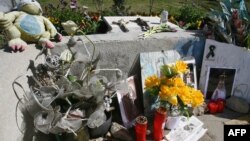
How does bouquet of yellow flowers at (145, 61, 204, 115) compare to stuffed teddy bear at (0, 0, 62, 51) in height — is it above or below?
below

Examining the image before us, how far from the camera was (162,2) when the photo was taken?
8281 mm

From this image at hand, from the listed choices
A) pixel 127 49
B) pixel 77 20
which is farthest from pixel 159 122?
pixel 77 20

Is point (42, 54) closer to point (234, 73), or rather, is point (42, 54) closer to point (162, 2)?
point (234, 73)

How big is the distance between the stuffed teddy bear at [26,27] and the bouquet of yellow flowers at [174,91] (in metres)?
1.04

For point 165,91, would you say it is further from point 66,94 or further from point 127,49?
point 66,94

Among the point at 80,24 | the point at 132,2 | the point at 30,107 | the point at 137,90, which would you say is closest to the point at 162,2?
the point at 132,2

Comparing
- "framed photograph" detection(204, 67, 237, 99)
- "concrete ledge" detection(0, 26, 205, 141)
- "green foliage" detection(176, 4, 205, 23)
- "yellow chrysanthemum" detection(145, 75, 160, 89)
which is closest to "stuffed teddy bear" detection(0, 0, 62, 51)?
"concrete ledge" detection(0, 26, 205, 141)

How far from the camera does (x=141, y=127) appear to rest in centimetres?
286

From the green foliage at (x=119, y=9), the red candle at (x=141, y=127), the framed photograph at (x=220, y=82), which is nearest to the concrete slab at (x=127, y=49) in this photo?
the framed photograph at (x=220, y=82)

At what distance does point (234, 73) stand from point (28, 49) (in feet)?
7.03

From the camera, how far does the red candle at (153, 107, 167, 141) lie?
292 cm

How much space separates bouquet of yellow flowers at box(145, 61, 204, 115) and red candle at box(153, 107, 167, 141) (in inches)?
3.6

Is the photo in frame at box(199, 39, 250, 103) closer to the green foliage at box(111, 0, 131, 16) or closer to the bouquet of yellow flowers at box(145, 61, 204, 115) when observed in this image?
the bouquet of yellow flowers at box(145, 61, 204, 115)

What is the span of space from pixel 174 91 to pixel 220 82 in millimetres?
933
